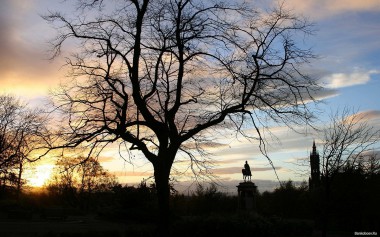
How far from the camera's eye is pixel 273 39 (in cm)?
1744

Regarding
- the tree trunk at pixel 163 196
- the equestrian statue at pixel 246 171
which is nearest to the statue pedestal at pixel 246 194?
the equestrian statue at pixel 246 171

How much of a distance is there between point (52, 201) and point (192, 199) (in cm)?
3568

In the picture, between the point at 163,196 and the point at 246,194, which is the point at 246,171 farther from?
the point at 163,196

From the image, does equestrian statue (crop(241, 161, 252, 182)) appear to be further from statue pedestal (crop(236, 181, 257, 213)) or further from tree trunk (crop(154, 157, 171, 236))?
tree trunk (crop(154, 157, 171, 236))

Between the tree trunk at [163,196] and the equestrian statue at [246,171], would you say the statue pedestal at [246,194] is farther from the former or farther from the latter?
the tree trunk at [163,196]

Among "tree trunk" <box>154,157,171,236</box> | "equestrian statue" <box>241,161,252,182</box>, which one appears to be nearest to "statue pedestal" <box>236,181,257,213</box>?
"equestrian statue" <box>241,161,252,182</box>

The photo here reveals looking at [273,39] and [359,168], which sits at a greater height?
[273,39]

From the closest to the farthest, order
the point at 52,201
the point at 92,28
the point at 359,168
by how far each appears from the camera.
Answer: the point at 92,28 → the point at 359,168 → the point at 52,201

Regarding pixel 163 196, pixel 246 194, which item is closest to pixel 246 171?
A: pixel 246 194

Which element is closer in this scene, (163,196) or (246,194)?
(163,196)

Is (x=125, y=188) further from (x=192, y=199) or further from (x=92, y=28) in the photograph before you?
(x=92, y=28)

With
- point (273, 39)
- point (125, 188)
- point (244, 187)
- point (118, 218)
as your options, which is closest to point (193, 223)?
point (244, 187)

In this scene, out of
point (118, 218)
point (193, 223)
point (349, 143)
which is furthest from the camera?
point (118, 218)

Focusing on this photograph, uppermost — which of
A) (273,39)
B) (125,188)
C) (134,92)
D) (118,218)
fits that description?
(273,39)
